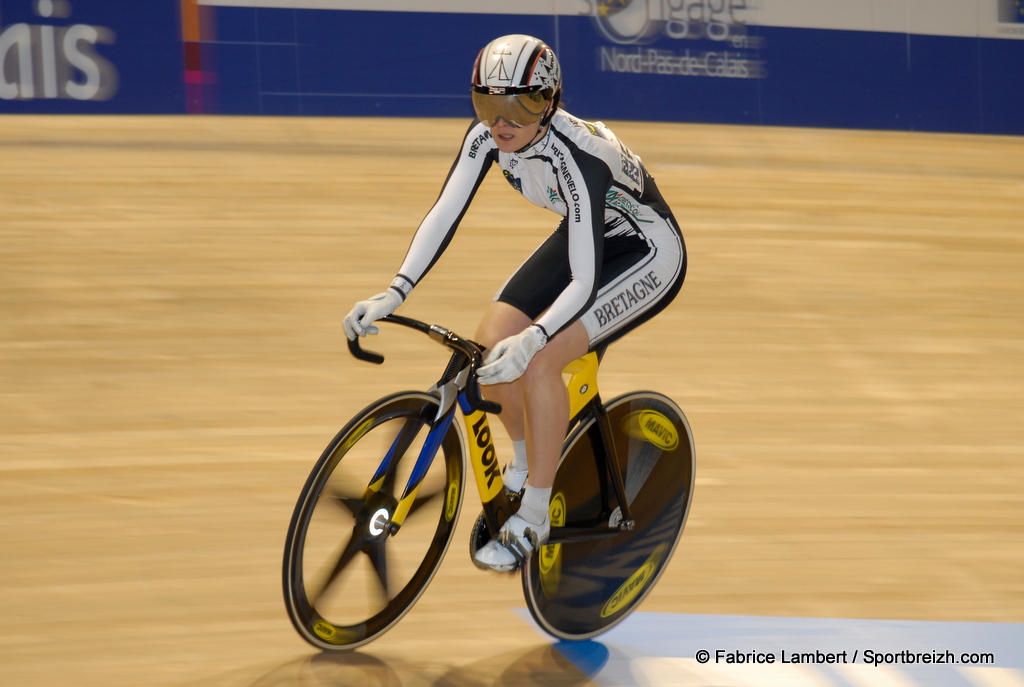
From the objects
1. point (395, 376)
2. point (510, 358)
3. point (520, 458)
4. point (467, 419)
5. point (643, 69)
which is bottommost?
point (395, 376)

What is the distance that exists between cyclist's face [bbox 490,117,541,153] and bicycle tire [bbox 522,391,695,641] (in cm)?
70

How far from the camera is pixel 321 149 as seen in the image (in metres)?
7.61

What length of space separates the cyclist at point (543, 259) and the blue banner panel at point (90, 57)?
613 centimetres

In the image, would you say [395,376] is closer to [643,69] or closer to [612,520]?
[612,520]

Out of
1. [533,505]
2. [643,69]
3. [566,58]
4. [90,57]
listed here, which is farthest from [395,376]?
[643,69]

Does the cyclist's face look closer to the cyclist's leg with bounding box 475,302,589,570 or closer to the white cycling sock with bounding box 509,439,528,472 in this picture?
the cyclist's leg with bounding box 475,302,589,570

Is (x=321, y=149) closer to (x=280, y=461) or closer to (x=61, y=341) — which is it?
(x=61, y=341)

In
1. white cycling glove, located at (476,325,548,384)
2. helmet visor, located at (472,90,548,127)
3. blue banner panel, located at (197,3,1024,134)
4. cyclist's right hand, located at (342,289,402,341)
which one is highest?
blue banner panel, located at (197,3,1024,134)

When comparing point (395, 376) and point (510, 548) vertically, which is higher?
point (510, 548)

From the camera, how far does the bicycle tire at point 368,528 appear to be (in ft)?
7.38

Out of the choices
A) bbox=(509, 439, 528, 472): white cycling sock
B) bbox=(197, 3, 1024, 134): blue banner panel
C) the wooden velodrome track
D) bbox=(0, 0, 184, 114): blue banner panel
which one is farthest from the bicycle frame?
bbox=(0, 0, 184, 114): blue banner panel

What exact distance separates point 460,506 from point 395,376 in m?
2.08

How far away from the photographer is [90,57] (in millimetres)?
7773

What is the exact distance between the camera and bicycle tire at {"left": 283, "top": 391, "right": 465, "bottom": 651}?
225cm
